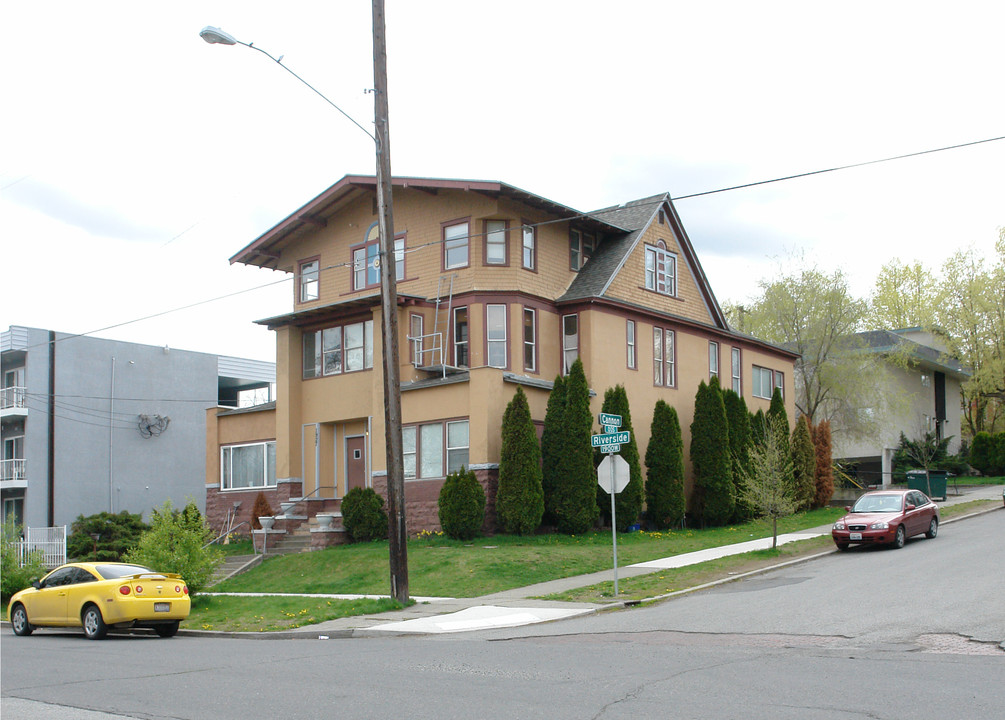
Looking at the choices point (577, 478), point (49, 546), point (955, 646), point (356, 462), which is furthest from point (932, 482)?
point (49, 546)

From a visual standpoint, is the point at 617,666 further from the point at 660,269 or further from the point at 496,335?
the point at 660,269

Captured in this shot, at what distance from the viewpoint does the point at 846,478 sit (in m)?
42.6

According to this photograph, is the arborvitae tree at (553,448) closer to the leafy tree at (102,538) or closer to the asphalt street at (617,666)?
the asphalt street at (617,666)

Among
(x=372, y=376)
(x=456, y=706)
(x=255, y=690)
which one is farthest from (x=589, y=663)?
(x=372, y=376)

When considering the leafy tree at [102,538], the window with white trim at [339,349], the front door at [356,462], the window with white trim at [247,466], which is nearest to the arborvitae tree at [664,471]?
the front door at [356,462]

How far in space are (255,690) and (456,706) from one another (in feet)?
8.14

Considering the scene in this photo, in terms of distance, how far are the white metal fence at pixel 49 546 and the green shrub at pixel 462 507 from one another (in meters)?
12.2

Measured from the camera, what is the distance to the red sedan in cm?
2320

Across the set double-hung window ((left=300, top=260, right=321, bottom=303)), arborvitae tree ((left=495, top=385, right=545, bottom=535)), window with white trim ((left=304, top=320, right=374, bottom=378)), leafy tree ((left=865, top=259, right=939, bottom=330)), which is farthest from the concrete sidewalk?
leafy tree ((left=865, top=259, right=939, bottom=330))

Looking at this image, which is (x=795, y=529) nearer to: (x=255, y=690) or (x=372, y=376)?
(x=372, y=376)

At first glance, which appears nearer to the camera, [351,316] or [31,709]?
[31,709]

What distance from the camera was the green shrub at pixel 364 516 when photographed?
2741 centimetres

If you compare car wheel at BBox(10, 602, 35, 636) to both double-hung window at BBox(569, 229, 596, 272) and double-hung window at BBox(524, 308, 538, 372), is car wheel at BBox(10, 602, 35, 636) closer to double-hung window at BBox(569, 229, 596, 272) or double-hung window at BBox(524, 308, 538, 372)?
double-hung window at BBox(524, 308, 538, 372)

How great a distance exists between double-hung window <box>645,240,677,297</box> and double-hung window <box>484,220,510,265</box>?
5.89m
